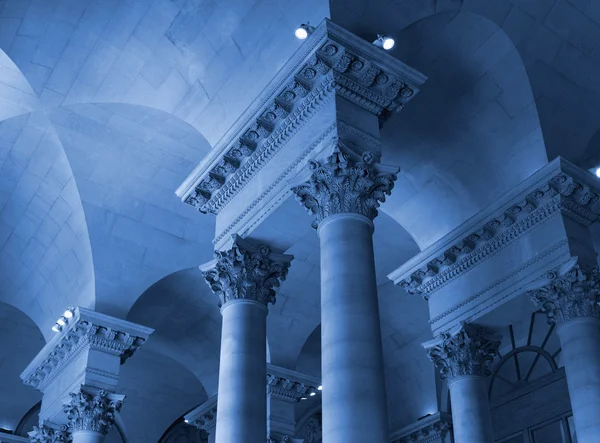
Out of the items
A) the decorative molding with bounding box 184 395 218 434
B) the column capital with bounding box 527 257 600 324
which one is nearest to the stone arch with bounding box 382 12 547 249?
the column capital with bounding box 527 257 600 324

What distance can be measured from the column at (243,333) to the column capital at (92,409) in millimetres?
4810

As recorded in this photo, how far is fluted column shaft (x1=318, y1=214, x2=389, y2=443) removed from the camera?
295 inches

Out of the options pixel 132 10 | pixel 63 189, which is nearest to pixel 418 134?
pixel 132 10

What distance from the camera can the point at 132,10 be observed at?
1202 cm

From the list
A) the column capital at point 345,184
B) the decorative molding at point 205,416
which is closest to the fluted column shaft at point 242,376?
the column capital at point 345,184

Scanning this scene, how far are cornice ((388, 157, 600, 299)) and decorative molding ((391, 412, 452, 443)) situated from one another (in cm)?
627

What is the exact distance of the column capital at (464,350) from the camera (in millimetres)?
12312

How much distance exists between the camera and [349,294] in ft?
26.8

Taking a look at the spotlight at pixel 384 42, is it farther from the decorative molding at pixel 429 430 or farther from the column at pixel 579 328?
the decorative molding at pixel 429 430

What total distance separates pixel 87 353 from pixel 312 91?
7511mm

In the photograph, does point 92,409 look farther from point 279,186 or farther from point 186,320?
point 279,186

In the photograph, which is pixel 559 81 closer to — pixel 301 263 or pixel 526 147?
pixel 526 147

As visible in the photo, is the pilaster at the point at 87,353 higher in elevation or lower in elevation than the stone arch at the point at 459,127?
lower

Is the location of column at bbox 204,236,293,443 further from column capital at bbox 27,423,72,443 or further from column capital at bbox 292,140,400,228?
column capital at bbox 27,423,72,443
